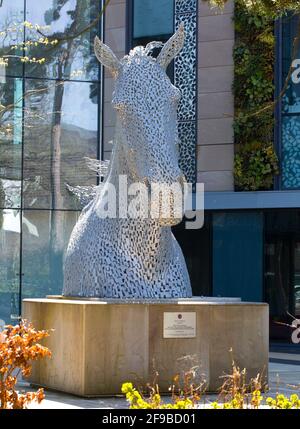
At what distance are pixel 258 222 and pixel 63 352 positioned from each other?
12432mm

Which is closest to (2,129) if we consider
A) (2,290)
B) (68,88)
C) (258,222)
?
(68,88)

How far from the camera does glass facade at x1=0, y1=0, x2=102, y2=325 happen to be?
2395cm

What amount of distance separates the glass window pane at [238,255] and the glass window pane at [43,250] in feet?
11.3

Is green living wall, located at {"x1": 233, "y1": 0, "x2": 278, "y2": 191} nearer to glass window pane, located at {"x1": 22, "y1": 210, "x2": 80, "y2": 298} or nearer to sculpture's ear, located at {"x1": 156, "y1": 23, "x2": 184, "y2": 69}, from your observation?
glass window pane, located at {"x1": 22, "y1": 210, "x2": 80, "y2": 298}

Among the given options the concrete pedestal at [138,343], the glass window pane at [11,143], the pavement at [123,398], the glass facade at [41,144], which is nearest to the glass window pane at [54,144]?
the glass facade at [41,144]

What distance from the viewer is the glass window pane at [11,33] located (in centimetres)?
2409

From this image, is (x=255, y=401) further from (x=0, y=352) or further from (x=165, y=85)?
(x=165, y=85)

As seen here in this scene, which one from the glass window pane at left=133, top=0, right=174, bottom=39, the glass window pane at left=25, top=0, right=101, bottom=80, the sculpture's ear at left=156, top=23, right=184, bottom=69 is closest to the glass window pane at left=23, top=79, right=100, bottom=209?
the glass window pane at left=25, top=0, right=101, bottom=80

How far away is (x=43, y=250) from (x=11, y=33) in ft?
16.1

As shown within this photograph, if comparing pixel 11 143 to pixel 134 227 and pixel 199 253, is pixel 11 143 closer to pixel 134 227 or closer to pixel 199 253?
pixel 199 253

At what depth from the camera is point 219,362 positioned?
491 inches

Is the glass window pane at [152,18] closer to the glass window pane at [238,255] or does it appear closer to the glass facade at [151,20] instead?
the glass facade at [151,20]

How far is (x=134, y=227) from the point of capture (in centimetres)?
1225

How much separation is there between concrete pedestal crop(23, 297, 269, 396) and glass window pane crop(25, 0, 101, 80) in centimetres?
1248
